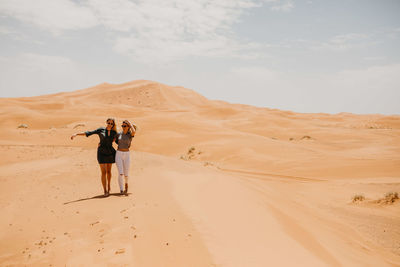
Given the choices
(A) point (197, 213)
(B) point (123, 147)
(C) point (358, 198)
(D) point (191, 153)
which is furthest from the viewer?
(D) point (191, 153)

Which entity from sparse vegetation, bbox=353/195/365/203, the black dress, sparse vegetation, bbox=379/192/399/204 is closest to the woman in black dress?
the black dress

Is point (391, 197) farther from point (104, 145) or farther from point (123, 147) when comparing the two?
point (104, 145)

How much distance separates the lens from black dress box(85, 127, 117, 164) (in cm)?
676

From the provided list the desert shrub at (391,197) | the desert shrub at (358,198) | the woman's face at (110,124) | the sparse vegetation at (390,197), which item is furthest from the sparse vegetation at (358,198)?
the woman's face at (110,124)

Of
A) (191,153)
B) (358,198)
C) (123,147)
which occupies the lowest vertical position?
(358,198)

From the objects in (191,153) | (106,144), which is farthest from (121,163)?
(191,153)

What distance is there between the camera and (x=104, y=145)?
22.2ft

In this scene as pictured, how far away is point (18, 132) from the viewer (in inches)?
850

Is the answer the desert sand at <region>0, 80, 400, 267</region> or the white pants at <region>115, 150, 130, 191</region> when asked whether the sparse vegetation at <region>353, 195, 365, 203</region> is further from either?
the white pants at <region>115, 150, 130, 191</region>

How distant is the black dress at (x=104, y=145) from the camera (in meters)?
6.76

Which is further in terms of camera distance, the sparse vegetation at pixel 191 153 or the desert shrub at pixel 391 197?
the sparse vegetation at pixel 191 153

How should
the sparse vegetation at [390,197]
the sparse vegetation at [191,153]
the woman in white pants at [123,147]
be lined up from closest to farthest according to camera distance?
the woman in white pants at [123,147] < the sparse vegetation at [390,197] < the sparse vegetation at [191,153]

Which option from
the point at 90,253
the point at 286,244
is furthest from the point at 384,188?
the point at 90,253

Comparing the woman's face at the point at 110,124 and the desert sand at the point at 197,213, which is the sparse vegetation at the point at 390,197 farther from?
the woman's face at the point at 110,124
